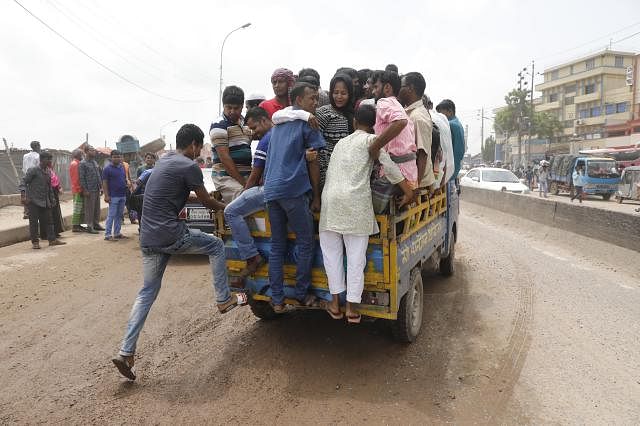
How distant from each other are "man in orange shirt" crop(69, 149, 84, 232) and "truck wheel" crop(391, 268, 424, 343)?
859 cm

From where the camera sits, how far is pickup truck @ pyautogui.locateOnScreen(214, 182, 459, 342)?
3518mm

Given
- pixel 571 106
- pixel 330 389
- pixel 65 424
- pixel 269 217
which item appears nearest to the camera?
pixel 65 424

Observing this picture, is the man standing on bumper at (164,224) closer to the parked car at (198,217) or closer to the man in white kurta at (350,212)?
the man in white kurta at (350,212)

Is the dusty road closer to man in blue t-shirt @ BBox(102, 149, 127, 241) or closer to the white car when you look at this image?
man in blue t-shirt @ BBox(102, 149, 127, 241)

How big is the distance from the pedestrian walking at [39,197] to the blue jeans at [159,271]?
599cm

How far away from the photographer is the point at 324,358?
13.0ft

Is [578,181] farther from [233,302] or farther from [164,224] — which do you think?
[164,224]

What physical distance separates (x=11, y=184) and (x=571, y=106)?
62.8m

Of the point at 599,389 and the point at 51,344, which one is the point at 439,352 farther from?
the point at 51,344

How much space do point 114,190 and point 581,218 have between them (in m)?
9.75

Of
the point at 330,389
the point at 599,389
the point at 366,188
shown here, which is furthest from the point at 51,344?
the point at 599,389

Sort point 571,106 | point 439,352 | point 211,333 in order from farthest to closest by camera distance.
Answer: point 571,106 < point 211,333 < point 439,352

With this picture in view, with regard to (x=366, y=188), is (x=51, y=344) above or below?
below

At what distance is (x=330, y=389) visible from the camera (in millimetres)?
3465
